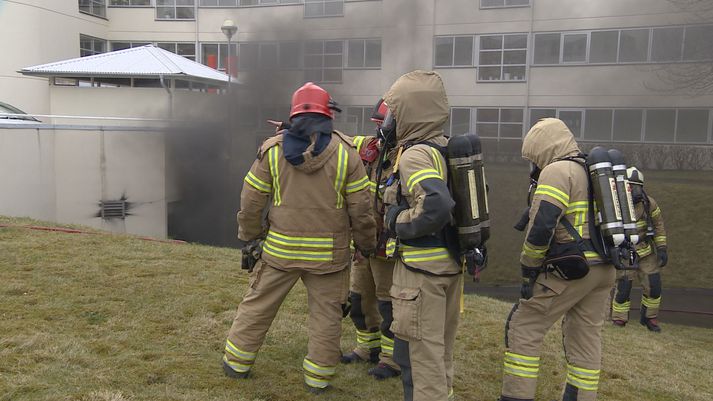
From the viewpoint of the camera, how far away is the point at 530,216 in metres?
2.99

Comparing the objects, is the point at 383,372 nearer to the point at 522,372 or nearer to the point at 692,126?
the point at 522,372

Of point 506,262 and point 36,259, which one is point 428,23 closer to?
point 506,262

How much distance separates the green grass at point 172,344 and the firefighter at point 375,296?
14cm

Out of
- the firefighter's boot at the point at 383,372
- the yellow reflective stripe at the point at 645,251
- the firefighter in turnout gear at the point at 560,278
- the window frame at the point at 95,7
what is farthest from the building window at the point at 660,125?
the window frame at the point at 95,7

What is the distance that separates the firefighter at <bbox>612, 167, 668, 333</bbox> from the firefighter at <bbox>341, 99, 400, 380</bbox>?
297 centimetres

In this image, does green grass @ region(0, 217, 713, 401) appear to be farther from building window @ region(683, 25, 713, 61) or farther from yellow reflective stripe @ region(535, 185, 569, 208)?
building window @ region(683, 25, 713, 61)

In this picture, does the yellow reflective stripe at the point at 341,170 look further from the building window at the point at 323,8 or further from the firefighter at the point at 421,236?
the building window at the point at 323,8

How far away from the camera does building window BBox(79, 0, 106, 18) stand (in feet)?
77.3

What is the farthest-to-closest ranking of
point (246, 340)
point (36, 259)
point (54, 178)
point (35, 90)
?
point (35, 90), point (54, 178), point (36, 259), point (246, 340)

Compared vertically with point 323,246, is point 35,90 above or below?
above

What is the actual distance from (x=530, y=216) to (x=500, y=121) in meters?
17.1

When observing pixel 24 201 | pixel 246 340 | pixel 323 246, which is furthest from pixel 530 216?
pixel 24 201

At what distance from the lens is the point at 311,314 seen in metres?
3.02

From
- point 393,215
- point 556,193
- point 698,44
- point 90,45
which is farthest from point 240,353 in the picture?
point 90,45
